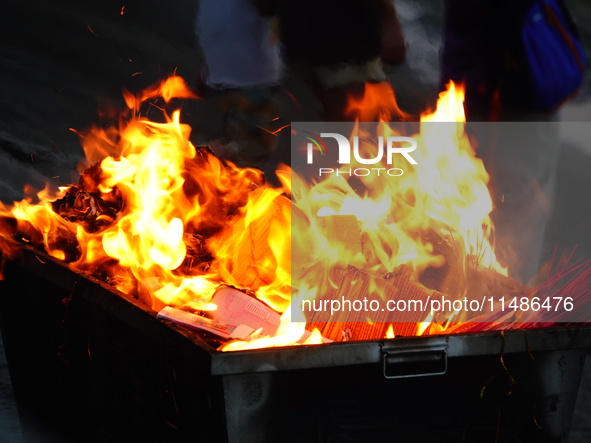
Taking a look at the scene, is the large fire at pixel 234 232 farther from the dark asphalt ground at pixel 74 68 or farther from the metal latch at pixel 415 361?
the dark asphalt ground at pixel 74 68

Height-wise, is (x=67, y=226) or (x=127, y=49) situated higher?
(x=127, y=49)

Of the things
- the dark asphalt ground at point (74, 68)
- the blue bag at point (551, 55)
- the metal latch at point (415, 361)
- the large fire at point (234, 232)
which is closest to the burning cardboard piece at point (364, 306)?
the large fire at point (234, 232)

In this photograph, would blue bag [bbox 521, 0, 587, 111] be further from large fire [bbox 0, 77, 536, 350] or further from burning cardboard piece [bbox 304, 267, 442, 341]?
burning cardboard piece [bbox 304, 267, 442, 341]

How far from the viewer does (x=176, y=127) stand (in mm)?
2539

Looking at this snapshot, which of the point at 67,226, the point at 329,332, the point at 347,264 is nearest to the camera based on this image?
the point at 329,332

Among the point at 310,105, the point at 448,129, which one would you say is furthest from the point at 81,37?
the point at 448,129

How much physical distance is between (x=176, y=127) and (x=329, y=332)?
42.9 inches

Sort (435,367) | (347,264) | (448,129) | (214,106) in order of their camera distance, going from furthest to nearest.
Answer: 1. (214,106)
2. (448,129)
3. (347,264)
4. (435,367)

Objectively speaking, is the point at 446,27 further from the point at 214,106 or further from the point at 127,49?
the point at 127,49

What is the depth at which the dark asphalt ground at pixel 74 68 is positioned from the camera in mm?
3359

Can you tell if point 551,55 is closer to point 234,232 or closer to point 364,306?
point 234,232

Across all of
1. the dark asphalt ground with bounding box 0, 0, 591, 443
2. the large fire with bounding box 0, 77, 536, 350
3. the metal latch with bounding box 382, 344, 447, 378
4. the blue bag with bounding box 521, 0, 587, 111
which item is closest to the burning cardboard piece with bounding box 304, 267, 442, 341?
the large fire with bounding box 0, 77, 536, 350

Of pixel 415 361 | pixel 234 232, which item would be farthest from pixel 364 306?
pixel 234 232

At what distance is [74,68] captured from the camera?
11.3 feet
